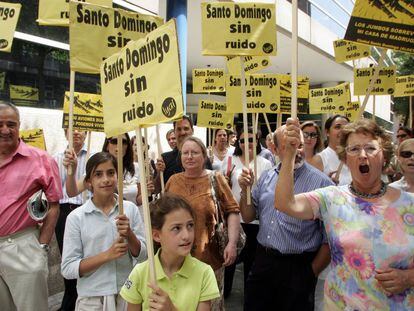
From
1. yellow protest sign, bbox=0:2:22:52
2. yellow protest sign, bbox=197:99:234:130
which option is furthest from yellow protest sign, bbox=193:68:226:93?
yellow protest sign, bbox=0:2:22:52

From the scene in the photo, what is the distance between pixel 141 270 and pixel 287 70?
15956 millimetres

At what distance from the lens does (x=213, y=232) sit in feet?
10.8

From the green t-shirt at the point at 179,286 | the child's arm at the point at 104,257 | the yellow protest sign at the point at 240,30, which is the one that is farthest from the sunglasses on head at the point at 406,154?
the child's arm at the point at 104,257

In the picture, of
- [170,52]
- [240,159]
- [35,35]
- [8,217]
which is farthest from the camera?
[35,35]

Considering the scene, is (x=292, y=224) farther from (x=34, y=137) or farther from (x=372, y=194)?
(x=34, y=137)

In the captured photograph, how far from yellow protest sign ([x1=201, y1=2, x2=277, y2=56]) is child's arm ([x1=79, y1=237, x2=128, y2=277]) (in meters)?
2.01

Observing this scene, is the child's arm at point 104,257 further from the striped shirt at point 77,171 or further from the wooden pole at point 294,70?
the striped shirt at point 77,171

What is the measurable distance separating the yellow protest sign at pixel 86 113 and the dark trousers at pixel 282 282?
3070 mm

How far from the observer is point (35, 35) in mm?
7066

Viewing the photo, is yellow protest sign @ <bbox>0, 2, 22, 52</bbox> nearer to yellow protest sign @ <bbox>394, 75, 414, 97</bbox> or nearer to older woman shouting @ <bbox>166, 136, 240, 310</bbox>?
older woman shouting @ <bbox>166, 136, 240, 310</bbox>

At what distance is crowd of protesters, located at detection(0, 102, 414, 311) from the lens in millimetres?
2008

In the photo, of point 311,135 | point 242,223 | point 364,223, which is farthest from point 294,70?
point 242,223

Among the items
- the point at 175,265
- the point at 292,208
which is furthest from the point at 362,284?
the point at 175,265

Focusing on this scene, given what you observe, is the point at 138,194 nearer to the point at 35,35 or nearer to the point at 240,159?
the point at 240,159
